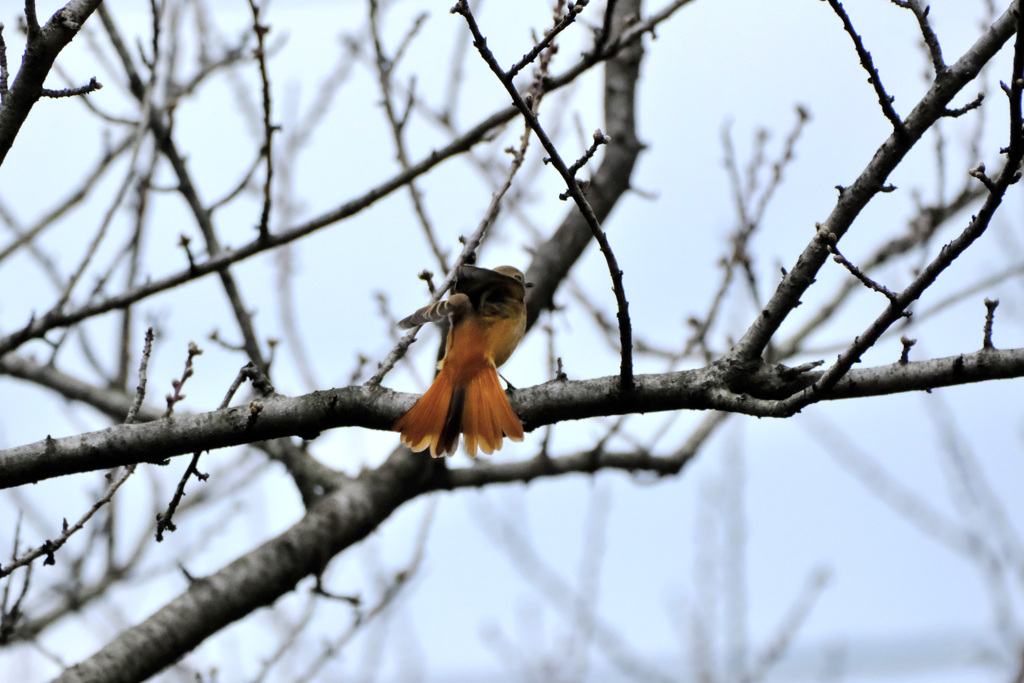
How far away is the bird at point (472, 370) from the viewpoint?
309 cm

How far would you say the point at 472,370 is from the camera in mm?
3537

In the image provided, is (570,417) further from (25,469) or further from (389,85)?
(389,85)

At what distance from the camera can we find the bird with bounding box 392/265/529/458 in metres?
3.09

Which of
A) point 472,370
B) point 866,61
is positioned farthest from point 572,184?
point 472,370

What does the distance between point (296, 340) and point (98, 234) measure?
1.76 meters

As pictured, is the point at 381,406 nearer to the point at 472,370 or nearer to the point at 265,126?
the point at 472,370

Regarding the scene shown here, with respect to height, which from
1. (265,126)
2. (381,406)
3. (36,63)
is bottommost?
(381,406)

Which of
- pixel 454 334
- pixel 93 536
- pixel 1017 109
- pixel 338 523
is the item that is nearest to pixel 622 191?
pixel 454 334

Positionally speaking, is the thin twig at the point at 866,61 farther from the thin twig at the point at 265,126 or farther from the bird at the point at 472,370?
the thin twig at the point at 265,126

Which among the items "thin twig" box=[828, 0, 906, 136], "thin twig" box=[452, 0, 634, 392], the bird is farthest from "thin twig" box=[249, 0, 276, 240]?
"thin twig" box=[828, 0, 906, 136]

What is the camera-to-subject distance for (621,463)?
16.6 feet

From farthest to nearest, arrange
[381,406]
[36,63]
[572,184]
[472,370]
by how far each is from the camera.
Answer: [472,370], [381,406], [36,63], [572,184]

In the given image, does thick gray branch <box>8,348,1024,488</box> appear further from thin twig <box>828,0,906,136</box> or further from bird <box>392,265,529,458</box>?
thin twig <box>828,0,906,136</box>

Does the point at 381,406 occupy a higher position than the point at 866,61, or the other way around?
the point at 866,61
